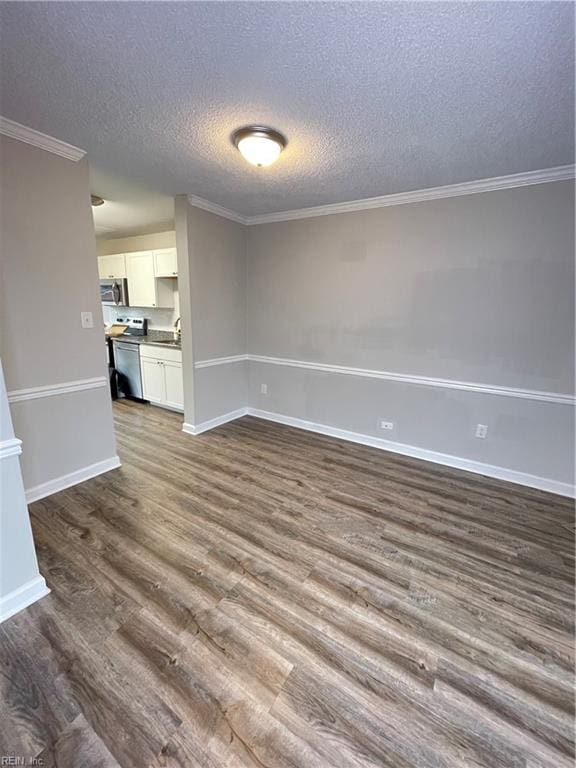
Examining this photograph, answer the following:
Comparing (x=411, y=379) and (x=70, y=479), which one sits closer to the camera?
(x=70, y=479)

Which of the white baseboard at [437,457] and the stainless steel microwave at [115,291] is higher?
the stainless steel microwave at [115,291]

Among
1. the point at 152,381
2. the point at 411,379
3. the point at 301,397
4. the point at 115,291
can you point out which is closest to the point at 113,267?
the point at 115,291

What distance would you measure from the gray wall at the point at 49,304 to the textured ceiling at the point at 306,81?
0.32m

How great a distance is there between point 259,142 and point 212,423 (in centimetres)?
287

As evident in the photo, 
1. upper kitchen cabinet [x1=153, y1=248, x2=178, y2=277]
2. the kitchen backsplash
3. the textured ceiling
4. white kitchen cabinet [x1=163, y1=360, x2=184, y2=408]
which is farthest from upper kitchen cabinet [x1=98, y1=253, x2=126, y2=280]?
the textured ceiling

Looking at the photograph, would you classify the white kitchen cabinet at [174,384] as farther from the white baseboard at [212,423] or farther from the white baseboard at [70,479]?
the white baseboard at [70,479]

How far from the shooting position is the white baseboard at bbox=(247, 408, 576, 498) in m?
2.70

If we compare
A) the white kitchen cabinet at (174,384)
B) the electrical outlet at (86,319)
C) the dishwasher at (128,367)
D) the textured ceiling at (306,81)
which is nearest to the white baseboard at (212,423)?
the white kitchen cabinet at (174,384)

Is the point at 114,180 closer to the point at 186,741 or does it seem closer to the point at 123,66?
the point at 123,66

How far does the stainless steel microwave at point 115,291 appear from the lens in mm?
5000

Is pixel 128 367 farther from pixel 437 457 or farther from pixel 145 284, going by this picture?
pixel 437 457

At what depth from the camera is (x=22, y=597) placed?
1.59m

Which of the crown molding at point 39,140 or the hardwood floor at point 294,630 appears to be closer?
the hardwood floor at point 294,630

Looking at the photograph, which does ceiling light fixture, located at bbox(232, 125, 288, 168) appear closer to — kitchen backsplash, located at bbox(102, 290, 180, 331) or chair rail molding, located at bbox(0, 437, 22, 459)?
chair rail molding, located at bbox(0, 437, 22, 459)
